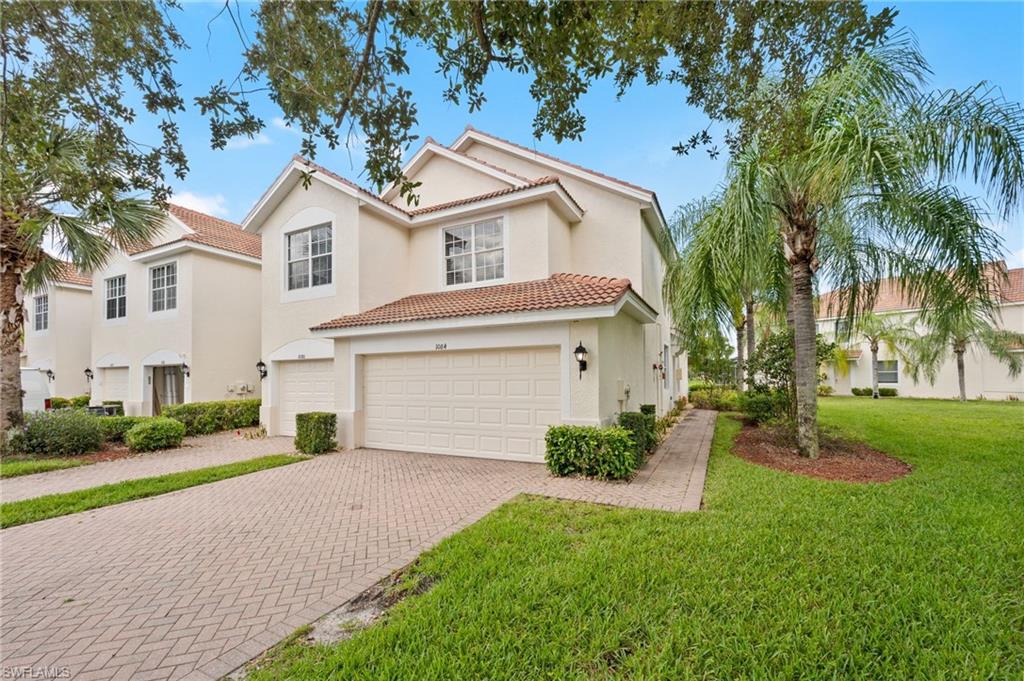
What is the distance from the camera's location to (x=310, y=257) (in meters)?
14.1

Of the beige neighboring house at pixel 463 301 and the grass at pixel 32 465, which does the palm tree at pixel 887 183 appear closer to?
the beige neighboring house at pixel 463 301

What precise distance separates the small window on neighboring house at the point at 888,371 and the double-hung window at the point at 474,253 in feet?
110

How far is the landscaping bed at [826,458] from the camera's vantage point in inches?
332

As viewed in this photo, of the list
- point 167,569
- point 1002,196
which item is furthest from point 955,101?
point 167,569

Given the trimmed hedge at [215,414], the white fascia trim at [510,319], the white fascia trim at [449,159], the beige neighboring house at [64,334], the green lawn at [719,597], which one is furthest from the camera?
the beige neighboring house at [64,334]

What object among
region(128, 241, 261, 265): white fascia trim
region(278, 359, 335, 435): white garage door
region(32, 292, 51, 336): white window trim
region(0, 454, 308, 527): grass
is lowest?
region(0, 454, 308, 527): grass

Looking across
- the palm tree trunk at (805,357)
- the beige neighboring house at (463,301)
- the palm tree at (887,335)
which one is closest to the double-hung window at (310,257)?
the beige neighboring house at (463,301)

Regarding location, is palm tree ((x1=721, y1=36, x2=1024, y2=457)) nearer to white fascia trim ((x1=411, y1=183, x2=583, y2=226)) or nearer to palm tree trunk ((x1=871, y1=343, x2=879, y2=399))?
white fascia trim ((x1=411, y1=183, x2=583, y2=226))

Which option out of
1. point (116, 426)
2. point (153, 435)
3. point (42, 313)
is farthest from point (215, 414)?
point (42, 313)

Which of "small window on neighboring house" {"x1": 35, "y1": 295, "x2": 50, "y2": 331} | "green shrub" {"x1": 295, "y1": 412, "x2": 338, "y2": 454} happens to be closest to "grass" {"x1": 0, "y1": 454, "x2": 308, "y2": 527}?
"green shrub" {"x1": 295, "y1": 412, "x2": 338, "y2": 454}

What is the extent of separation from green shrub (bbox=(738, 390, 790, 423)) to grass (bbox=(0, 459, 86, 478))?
19.5m

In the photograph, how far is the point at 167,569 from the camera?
4.93 metres

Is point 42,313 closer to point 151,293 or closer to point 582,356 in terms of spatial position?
Result: point 151,293

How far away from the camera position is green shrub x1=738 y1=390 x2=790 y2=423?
13.5 metres
